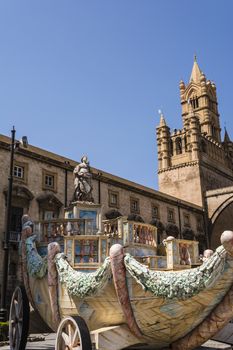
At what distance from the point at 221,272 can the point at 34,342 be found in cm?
735

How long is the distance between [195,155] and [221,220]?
8930 mm

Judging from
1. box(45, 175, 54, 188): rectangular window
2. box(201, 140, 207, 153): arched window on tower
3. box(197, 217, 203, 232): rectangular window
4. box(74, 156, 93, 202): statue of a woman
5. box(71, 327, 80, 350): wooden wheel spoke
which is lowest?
box(71, 327, 80, 350): wooden wheel spoke

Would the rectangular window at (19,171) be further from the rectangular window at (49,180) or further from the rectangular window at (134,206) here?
the rectangular window at (134,206)

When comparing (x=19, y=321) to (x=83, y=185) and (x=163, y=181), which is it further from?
(x=163, y=181)

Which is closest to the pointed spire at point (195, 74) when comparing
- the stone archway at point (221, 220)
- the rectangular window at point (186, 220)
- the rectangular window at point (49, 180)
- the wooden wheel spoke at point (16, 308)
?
the stone archway at point (221, 220)

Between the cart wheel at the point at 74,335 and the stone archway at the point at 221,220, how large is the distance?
37025 millimetres

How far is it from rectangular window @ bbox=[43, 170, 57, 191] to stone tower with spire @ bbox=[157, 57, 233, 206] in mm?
22887

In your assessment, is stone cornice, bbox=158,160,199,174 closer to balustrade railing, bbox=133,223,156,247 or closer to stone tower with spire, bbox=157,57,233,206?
stone tower with spire, bbox=157,57,233,206

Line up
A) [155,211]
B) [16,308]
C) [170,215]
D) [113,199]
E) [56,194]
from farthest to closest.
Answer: [170,215], [155,211], [113,199], [56,194], [16,308]

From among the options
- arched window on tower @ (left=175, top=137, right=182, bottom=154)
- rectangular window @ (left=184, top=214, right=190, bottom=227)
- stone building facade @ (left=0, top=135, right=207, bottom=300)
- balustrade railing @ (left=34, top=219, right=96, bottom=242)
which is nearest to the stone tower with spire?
arched window on tower @ (left=175, top=137, right=182, bottom=154)

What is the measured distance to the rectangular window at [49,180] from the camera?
1007 inches

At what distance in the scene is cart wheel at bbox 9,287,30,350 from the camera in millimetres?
8172

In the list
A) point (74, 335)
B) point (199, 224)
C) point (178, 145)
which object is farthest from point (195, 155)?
point (74, 335)

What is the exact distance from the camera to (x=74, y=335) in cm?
649
